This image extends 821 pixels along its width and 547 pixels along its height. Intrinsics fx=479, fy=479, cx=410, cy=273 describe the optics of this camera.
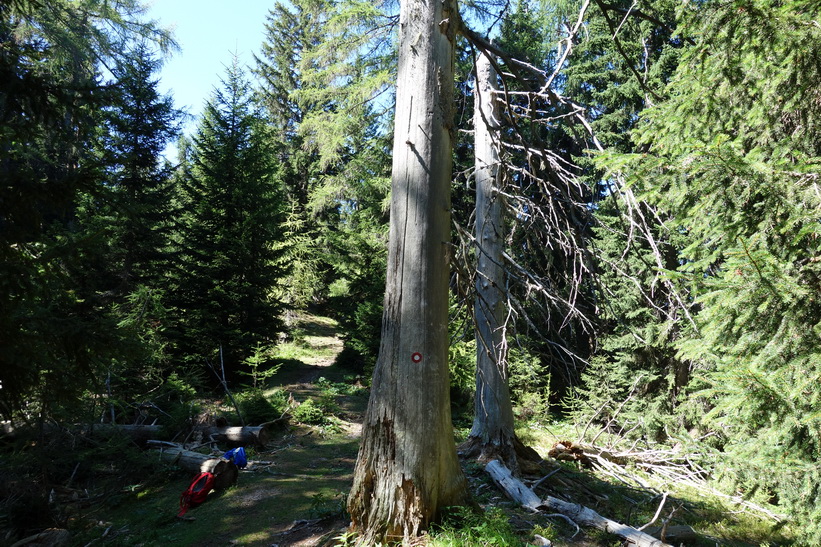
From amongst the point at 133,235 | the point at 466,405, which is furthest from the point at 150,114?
the point at 466,405

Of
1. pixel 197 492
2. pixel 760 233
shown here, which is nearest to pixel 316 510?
pixel 197 492

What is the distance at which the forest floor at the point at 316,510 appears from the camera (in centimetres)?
439

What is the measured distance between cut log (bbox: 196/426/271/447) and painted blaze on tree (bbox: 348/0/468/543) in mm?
6124

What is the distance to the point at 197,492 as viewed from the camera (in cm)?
664

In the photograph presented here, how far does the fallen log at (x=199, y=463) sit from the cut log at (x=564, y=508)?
12.5 feet

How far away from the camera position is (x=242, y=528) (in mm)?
5371

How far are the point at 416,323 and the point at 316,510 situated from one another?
2.58 metres

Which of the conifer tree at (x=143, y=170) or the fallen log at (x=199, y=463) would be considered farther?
the conifer tree at (x=143, y=170)

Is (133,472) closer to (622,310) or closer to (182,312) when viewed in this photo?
(182,312)

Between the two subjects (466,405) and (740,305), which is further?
(466,405)

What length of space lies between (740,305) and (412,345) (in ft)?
9.13

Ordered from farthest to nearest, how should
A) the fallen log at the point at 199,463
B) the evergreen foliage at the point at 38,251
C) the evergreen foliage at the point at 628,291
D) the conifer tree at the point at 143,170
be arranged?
1. the conifer tree at the point at 143,170
2. the evergreen foliage at the point at 628,291
3. the fallen log at the point at 199,463
4. the evergreen foliage at the point at 38,251

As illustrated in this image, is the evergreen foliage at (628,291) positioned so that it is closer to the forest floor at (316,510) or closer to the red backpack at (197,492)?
the forest floor at (316,510)

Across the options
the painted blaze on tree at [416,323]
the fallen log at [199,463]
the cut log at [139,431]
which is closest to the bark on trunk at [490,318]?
the painted blaze on tree at [416,323]
